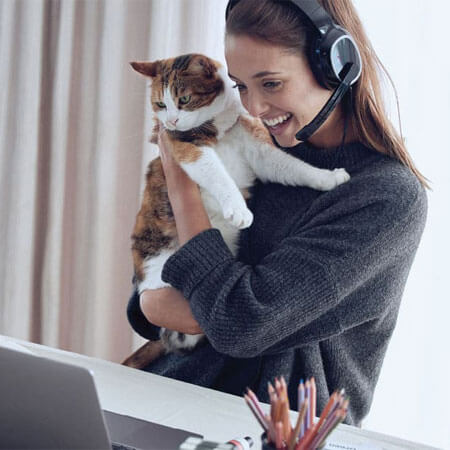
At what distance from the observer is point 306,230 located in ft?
3.51

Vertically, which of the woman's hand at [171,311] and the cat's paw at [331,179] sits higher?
the cat's paw at [331,179]

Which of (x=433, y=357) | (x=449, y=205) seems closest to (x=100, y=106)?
(x=449, y=205)

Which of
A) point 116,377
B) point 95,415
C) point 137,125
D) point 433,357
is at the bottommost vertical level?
point 433,357

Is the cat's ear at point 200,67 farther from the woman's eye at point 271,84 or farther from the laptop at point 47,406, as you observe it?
the laptop at point 47,406

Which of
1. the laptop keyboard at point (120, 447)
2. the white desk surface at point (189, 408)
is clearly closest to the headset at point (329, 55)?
the white desk surface at point (189, 408)

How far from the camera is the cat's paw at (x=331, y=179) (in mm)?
1100

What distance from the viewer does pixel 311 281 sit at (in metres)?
0.99

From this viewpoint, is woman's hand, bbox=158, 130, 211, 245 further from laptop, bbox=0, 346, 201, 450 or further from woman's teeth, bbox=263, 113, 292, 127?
laptop, bbox=0, 346, 201, 450

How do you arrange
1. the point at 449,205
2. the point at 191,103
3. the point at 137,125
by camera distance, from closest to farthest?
the point at 191,103
the point at 449,205
the point at 137,125

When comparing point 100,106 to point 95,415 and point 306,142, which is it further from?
point 95,415

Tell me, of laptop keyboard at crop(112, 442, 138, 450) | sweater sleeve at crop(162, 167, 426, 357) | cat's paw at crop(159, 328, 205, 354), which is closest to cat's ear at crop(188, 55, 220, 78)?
sweater sleeve at crop(162, 167, 426, 357)

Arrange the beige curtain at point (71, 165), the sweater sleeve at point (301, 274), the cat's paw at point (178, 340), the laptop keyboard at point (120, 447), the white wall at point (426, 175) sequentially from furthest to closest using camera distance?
1. the beige curtain at point (71, 165)
2. the white wall at point (426, 175)
3. the cat's paw at point (178, 340)
4. the sweater sleeve at point (301, 274)
5. the laptop keyboard at point (120, 447)

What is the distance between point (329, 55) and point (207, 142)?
290 mm

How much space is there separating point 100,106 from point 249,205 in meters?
0.90
